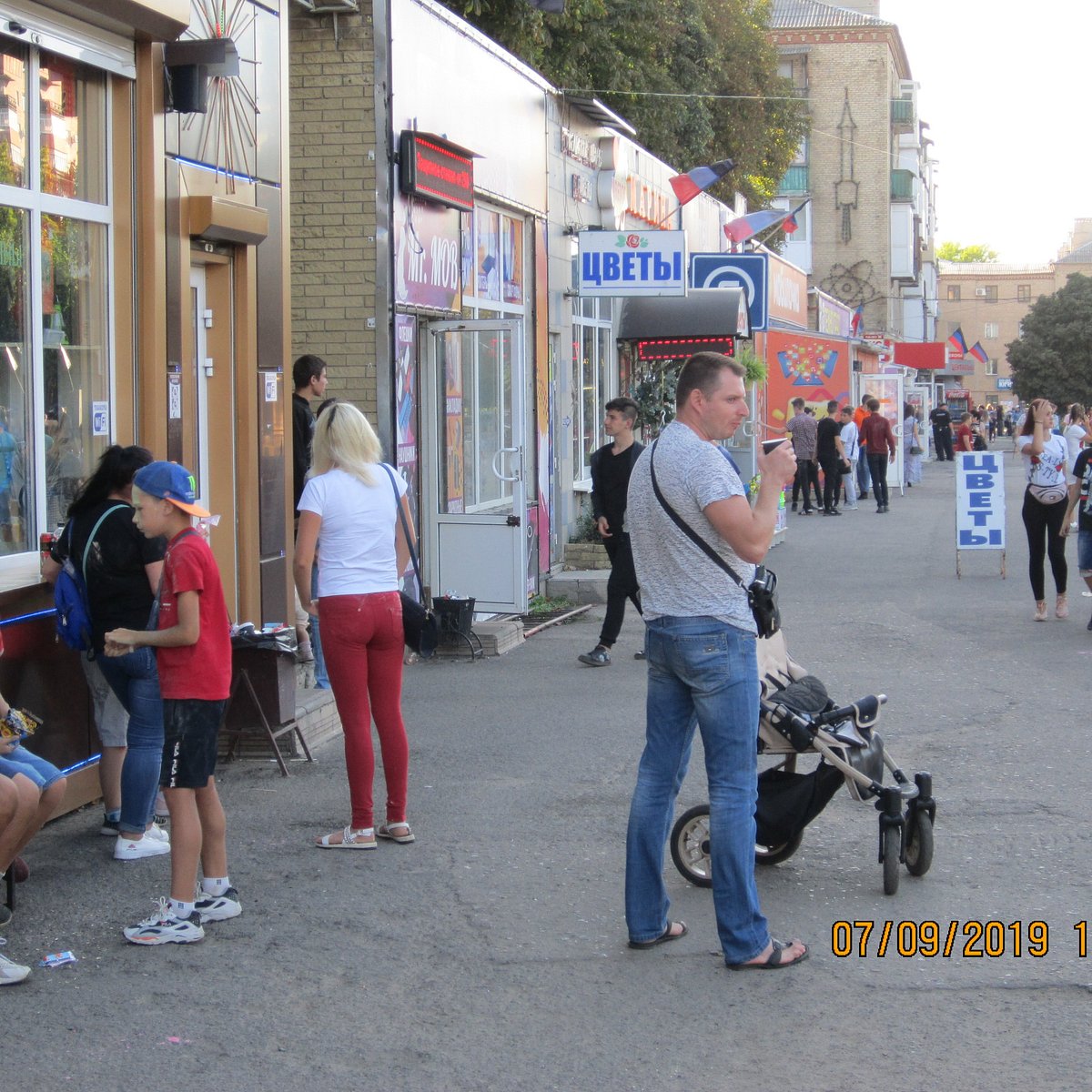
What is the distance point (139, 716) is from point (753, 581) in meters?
2.56

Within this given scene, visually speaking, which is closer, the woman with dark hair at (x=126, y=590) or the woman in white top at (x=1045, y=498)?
the woman with dark hair at (x=126, y=590)

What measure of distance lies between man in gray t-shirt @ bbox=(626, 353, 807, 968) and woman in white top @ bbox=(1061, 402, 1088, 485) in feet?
29.0

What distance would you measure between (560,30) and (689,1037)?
21.1 m

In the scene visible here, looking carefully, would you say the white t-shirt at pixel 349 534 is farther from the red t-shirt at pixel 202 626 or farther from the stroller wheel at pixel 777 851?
the stroller wheel at pixel 777 851

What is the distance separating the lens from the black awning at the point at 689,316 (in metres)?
18.0

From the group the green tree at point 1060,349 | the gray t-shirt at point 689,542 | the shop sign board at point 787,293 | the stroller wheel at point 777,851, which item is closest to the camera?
the gray t-shirt at point 689,542

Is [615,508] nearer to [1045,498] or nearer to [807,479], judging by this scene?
[1045,498]

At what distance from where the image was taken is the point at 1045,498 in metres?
12.8

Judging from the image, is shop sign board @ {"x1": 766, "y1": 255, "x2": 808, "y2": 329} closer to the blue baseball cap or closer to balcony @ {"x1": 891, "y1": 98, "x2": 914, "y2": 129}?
the blue baseball cap

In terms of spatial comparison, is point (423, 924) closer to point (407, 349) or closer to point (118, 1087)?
point (118, 1087)

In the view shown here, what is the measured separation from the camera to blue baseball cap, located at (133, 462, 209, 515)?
5191mm

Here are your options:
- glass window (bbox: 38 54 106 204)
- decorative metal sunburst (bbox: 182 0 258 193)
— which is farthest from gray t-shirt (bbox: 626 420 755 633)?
decorative metal sunburst (bbox: 182 0 258 193)

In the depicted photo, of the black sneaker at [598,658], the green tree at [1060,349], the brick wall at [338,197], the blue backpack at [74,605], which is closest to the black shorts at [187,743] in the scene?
the blue backpack at [74,605]

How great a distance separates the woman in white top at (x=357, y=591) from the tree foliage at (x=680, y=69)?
1436 cm
